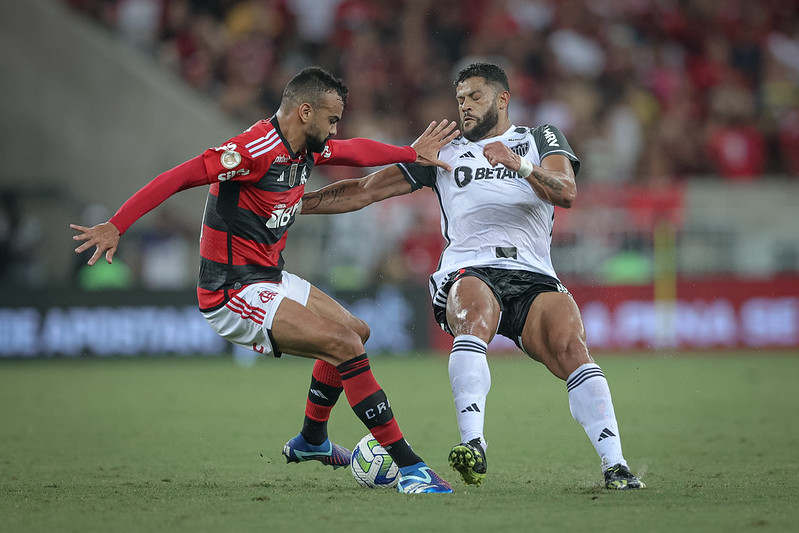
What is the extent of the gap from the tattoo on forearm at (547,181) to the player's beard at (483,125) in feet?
2.30

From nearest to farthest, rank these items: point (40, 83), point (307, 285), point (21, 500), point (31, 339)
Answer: point (21, 500), point (307, 285), point (31, 339), point (40, 83)

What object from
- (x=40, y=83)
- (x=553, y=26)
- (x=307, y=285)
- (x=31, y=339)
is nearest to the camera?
(x=307, y=285)

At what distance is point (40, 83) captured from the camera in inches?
642

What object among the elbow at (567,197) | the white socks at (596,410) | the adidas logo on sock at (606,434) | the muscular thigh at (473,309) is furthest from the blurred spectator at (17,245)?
the adidas logo on sock at (606,434)

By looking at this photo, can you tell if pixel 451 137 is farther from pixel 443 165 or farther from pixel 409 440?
pixel 409 440

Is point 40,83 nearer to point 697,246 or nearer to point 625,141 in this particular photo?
point 625,141

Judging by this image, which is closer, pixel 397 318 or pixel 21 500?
pixel 21 500

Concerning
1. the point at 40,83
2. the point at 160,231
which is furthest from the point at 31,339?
the point at 40,83

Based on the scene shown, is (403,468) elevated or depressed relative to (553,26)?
depressed

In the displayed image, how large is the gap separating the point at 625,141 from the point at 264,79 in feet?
18.6

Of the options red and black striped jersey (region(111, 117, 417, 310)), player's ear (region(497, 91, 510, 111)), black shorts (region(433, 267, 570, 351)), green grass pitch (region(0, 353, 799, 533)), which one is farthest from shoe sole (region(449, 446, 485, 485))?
player's ear (region(497, 91, 510, 111))

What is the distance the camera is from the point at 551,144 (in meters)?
6.44

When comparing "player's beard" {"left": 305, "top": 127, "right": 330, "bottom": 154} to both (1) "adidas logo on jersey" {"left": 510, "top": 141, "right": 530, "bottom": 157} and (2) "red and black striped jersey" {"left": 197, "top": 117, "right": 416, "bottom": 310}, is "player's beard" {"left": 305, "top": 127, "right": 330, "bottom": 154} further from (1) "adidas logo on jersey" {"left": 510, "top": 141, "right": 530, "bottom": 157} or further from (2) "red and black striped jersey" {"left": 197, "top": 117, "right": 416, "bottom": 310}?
(1) "adidas logo on jersey" {"left": 510, "top": 141, "right": 530, "bottom": 157}

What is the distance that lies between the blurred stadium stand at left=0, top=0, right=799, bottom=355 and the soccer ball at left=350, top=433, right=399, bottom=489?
27.8 ft
